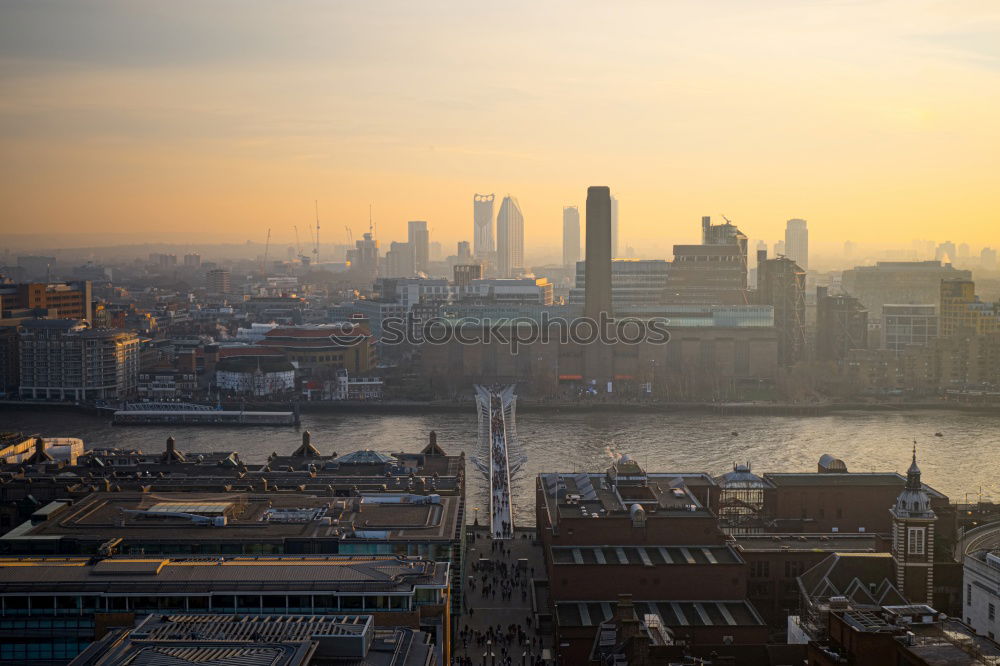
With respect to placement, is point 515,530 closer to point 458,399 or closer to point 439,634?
point 439,634

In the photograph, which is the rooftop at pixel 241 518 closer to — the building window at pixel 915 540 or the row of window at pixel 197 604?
the row of window at pixel 197 604

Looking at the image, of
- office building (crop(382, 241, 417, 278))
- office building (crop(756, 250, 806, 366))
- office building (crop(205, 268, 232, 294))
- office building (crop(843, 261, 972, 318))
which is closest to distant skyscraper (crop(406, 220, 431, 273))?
office building (crop(382, 241, 417, 278))

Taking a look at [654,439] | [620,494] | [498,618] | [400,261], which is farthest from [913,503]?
[400,261]

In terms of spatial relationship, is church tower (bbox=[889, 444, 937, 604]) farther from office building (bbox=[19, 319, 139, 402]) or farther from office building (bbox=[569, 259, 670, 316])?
office building (bbox=[569, 259, 670, 316])

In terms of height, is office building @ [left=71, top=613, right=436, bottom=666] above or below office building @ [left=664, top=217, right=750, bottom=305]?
below

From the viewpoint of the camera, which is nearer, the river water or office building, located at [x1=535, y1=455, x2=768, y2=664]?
office building, located at [x1=535, y1=455, x2=768, y2=664]

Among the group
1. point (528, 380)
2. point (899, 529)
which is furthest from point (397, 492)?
point (528, 380)
